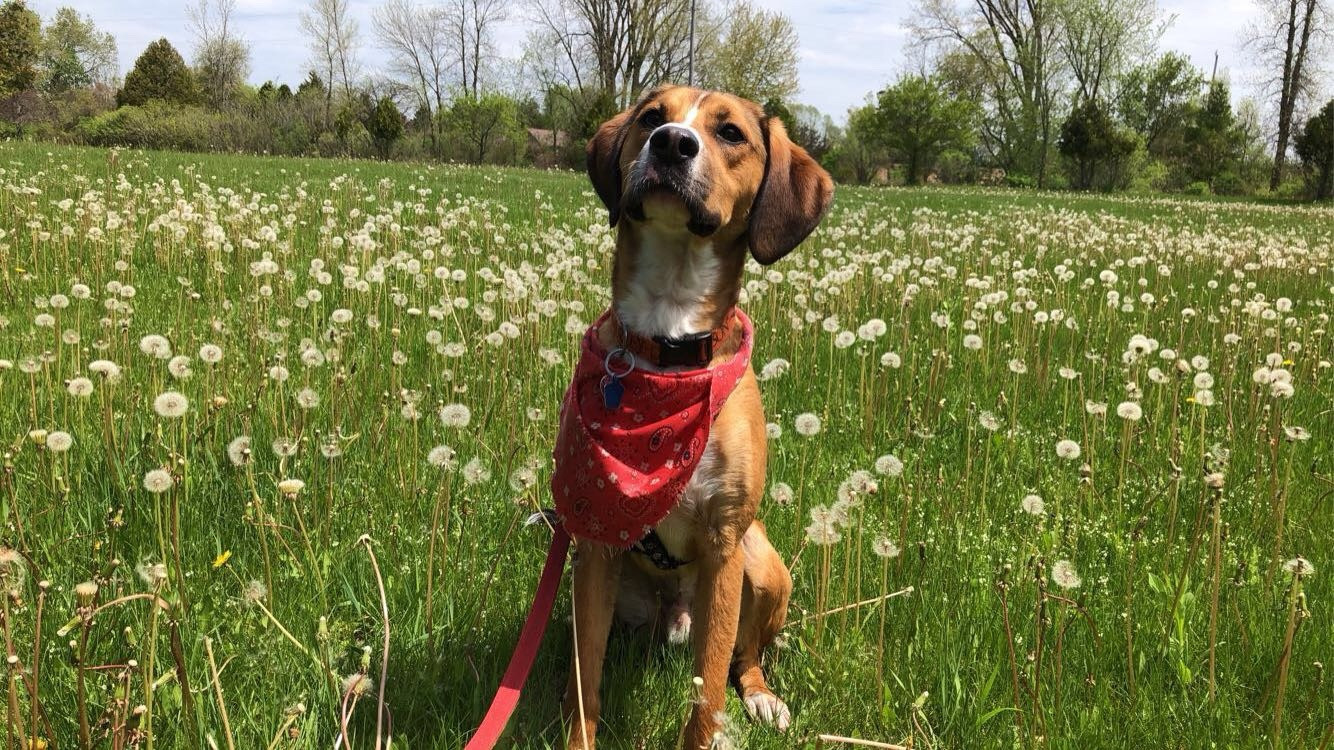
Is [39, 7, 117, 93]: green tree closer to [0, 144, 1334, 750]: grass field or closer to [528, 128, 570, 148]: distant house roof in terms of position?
[528, 128, 570, 148]: distant house roof

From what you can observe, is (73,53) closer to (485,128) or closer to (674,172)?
(485,128)

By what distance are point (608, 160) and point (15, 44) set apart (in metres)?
47.6

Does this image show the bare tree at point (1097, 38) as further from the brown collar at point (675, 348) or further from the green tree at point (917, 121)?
the brown collar at point (675, 348)

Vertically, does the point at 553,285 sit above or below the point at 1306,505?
above

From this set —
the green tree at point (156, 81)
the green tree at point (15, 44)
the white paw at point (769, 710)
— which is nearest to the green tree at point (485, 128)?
the green tree at point (156, 81)

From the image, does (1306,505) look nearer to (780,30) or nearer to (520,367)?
(520,367)

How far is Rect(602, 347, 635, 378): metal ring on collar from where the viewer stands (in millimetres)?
2689

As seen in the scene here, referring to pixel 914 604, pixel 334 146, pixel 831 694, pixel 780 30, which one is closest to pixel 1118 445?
pixel 914 604

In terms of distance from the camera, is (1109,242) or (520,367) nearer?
(520,367)

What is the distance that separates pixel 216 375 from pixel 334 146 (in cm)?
4344

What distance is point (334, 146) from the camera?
43875 mm

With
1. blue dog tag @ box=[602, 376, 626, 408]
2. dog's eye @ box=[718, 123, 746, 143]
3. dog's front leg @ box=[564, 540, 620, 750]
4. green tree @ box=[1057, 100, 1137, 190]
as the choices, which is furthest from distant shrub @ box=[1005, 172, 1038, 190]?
dog's front leg @ box=[564, 540, 620, 750]

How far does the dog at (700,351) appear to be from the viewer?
8.46 feet

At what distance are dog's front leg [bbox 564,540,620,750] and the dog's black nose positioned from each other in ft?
3.93
